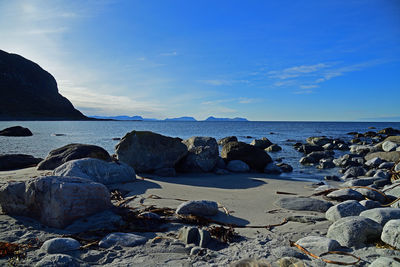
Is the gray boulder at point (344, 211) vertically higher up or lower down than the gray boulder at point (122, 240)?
higher up

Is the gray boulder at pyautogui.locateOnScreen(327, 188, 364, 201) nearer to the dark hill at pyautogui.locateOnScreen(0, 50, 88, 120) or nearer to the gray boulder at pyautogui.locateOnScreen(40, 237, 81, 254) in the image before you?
the gray boulder at pyautogui.locateOnScreen(40, 237, 81, 254)

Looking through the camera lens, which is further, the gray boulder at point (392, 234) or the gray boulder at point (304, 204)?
the gray boulder at point (304, 204)

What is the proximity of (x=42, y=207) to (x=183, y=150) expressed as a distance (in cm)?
583

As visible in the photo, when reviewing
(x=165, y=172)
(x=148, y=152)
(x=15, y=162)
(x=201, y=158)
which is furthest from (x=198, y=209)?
(x=15, y=162)

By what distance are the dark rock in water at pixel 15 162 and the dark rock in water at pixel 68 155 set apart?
1.70m

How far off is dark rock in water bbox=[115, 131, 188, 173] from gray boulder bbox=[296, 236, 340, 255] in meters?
6.18

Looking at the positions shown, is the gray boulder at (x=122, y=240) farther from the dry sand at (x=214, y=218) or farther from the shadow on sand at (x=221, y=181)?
the shadow on sand at (x=221, y=181)

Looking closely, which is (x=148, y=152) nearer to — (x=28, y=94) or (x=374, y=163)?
(x=374, y=163)

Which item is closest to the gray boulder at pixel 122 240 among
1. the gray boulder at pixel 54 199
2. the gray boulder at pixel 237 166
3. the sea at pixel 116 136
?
the gray boulder at pixel 54 199

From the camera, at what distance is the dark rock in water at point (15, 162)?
874 centimetres

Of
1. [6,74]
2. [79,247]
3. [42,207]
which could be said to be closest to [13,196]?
[42,207]

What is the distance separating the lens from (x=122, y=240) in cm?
316

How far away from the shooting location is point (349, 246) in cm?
300

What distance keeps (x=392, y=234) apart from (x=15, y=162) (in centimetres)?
1044
